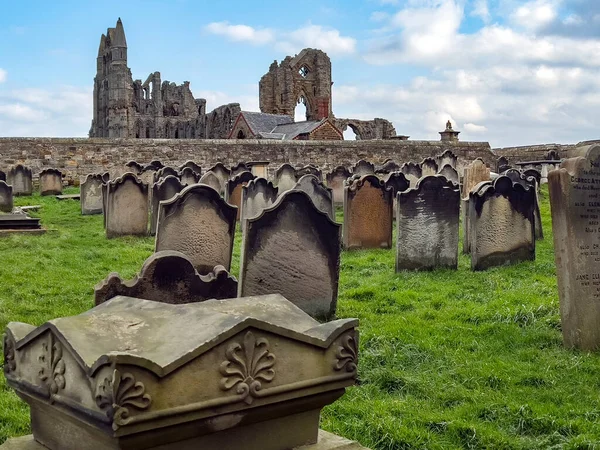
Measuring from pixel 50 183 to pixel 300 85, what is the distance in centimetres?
3282

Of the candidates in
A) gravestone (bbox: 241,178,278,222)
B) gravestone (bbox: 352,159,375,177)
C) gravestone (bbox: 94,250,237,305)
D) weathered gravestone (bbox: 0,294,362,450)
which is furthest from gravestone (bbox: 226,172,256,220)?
weathered gravestone (bbox: 0,294,362,450)

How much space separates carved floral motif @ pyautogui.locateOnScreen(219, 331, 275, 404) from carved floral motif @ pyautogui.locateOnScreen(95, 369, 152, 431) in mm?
334

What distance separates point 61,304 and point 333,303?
288 cm

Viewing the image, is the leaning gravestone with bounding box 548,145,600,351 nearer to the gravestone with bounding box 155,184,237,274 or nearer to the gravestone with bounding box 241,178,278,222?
the gravestone with bounding box 155,184,237,274

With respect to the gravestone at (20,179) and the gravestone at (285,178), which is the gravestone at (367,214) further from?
the gravestone at (20,179)

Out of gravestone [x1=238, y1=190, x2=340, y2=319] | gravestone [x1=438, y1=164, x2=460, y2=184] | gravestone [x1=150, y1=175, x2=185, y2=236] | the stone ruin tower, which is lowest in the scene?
gravestone [x1=238, y1=190, x2=340, y2=319]

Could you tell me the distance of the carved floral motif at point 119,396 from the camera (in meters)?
2.45

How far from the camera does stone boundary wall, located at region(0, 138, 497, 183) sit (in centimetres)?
2536

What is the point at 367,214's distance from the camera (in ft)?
38.7

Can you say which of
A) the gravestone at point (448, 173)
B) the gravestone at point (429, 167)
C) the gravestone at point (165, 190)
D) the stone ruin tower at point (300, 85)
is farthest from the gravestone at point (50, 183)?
the stone ruin tower at point (300, 85)

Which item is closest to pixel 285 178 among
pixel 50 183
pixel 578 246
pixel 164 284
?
pixel 50 183

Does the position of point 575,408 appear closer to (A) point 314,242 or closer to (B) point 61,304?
(A) point 314,242

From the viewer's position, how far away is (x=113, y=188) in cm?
1349

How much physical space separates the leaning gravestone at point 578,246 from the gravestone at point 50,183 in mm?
19349
